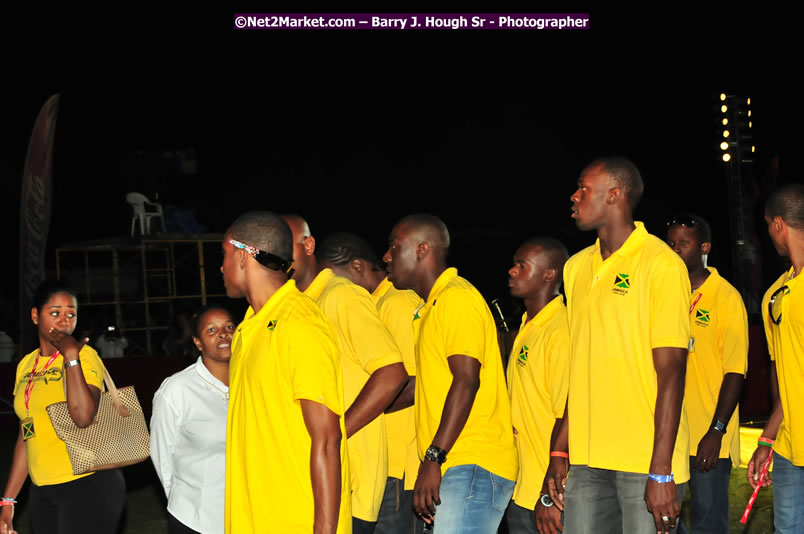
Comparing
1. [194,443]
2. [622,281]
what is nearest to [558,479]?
[622,281]

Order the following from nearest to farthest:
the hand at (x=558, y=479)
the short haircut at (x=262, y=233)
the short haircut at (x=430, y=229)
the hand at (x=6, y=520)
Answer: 1. the short haircut at (x=262, y=233)
2. the hand at (x=558, y=479)
3. the short haircut at (x=430, y=229)
4. the hand at (x=6, y=520)

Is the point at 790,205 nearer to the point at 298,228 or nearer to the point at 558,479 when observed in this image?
the point at 558,479

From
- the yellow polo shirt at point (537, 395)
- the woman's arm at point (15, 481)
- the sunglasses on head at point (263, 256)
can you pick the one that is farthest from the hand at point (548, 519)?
the woman's arm at point (15, 481)

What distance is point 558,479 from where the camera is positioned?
349cm

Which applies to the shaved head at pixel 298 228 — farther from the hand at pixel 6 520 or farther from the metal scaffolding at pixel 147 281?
the metal scaffolding at pixel 147 281

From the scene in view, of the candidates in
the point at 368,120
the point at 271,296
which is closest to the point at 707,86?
the point at 368,120

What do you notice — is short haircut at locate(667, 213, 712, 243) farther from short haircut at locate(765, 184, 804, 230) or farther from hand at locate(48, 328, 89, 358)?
hand at locate(48, 328, 89, 358)

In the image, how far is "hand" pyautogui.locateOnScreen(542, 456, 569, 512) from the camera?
3.47 m

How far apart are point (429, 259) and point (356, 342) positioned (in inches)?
29.7

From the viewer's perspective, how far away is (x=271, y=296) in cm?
281

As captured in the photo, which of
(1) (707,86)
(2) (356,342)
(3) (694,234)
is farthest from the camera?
(1) (707,86)

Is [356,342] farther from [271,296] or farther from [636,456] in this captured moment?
[636,456]

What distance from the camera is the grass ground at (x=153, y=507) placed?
637cm

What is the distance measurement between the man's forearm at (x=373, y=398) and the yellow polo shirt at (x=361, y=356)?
0.04m
